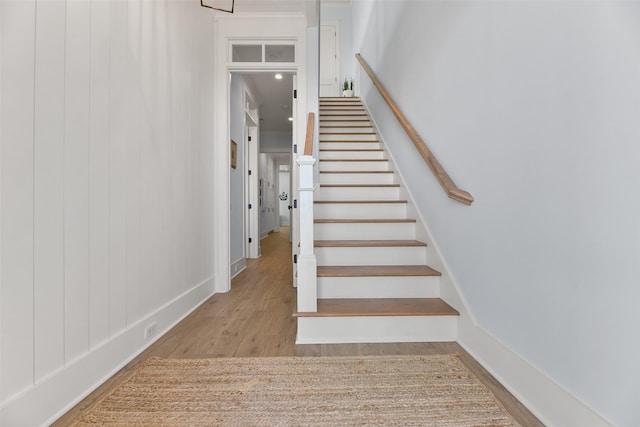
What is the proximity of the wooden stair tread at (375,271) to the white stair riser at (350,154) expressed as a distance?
1742 mm

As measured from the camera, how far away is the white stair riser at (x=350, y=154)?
363 cm

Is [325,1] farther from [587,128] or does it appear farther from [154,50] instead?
[587,128]

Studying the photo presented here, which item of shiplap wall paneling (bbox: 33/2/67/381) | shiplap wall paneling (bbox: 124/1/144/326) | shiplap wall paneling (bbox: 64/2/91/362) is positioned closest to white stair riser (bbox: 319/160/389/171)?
shiplap wall paneling (bbox: 124/1/144/326)

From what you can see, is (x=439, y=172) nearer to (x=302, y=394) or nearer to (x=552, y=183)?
(x=552, y=183)

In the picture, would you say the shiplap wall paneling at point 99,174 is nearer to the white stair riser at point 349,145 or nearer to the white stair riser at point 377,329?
the white stair riser at point 377,329

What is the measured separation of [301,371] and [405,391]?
0.49 metres

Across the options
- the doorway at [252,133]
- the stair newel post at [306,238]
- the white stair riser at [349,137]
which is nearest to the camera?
the stair newel post at [306,238]

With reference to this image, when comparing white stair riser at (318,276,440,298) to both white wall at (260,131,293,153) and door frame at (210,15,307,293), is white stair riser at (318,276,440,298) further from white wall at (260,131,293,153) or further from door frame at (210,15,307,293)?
white wall at (260,131,293,153)

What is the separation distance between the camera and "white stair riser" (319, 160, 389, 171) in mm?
3424

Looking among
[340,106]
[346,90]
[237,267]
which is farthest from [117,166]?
[346,90]

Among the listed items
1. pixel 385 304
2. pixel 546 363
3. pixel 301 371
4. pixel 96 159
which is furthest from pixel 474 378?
pixel 96 159

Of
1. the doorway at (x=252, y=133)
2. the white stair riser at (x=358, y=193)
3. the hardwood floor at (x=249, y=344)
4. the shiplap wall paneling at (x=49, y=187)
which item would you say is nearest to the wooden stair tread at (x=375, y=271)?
the hardwood floor at (x=249, y=344)

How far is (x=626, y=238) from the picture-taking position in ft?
2.83

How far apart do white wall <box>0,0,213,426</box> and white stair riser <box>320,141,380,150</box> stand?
1887 mm
